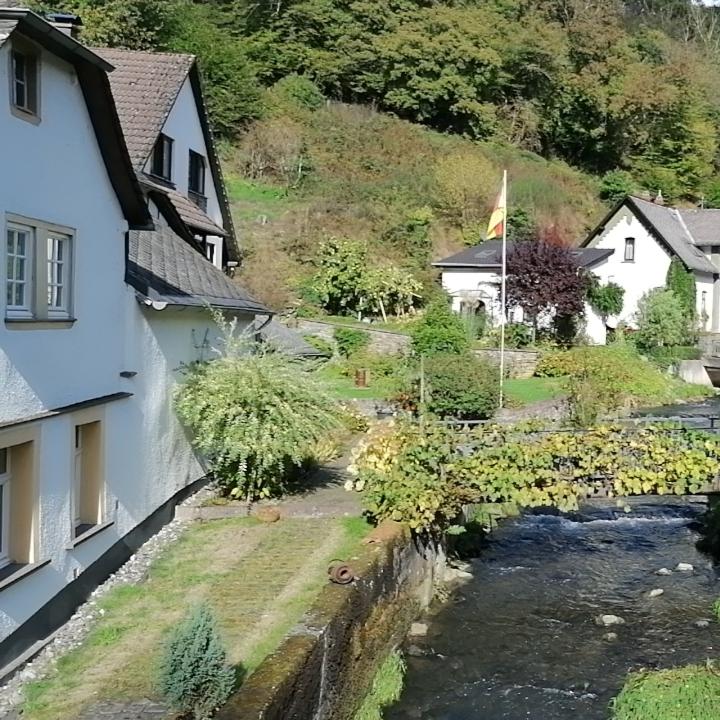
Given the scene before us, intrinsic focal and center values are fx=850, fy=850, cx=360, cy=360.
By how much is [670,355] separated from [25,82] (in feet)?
119

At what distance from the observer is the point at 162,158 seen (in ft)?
65.4

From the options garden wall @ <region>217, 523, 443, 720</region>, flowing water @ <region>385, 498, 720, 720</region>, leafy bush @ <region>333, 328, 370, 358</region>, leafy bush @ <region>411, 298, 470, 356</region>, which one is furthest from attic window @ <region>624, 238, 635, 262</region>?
garden wall @ <region>217, 523, 443, 720</region>

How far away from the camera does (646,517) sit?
2091 centimetres

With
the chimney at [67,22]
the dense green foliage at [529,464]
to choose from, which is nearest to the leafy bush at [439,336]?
the dense green foliage at [529,464]

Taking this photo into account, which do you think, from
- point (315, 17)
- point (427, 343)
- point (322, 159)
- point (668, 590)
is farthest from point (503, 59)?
point (668, 590)

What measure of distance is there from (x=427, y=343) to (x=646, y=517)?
13.5 metres

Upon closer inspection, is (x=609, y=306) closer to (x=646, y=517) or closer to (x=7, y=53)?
(x=646, y=517)

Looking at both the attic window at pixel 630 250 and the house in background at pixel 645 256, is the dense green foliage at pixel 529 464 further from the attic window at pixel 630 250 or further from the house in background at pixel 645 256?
the attic window at pixel 630 250

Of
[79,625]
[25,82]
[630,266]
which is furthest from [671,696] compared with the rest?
[630,266]

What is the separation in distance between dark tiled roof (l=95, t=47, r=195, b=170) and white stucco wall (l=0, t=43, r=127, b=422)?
702cm

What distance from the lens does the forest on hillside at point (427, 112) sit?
48.2 meters

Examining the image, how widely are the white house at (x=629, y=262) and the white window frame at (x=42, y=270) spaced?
33.8 meters

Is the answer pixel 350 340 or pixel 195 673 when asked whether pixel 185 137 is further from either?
pixel 350 340

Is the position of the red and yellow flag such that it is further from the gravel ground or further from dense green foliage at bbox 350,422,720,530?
the gravel ground
